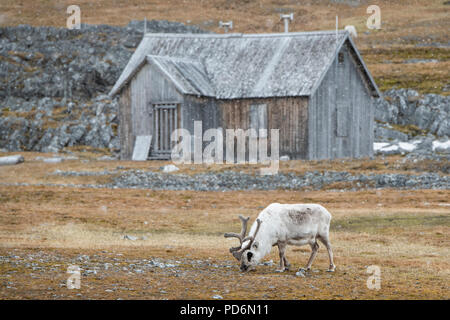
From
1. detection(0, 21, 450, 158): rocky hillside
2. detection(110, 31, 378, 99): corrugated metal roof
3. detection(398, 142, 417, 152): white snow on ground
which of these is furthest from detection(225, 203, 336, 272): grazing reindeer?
detection(0, 21, 450, 158): rocky hillside

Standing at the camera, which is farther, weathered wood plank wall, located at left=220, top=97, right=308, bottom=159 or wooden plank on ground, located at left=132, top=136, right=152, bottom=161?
wooden plank on ground, located at left=132, top=136, right=152, bottom=161

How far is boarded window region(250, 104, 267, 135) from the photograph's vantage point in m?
48.0

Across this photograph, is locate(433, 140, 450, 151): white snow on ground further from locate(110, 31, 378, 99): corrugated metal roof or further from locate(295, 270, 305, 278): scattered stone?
locate(295, 270, 305, 278): scattered stone

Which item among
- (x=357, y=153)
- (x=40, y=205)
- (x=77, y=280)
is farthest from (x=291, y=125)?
(x=77, y=280)

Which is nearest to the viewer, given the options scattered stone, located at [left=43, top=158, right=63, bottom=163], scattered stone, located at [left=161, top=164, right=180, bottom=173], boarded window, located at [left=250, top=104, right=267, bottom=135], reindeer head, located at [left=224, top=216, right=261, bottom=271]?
reindeer head, located at [left=224, top=216, right=261, bottom=271]

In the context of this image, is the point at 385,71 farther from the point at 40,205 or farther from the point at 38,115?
the point at 40,205

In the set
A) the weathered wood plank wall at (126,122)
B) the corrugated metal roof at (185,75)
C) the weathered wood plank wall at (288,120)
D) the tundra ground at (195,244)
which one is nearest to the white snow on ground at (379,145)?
the weathered wood plank wall at (288,120)

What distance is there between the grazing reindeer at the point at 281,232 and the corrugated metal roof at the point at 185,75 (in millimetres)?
30002

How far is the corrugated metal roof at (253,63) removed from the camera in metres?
47.4

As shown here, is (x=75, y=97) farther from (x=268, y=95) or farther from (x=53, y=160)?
(x=268, y=95)

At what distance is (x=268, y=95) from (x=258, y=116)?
1649 millimetres

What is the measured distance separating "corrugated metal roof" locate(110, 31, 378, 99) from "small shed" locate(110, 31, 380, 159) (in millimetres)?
68

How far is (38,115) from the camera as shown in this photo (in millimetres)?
67438

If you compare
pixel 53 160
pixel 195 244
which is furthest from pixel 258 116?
pixel 195 244
